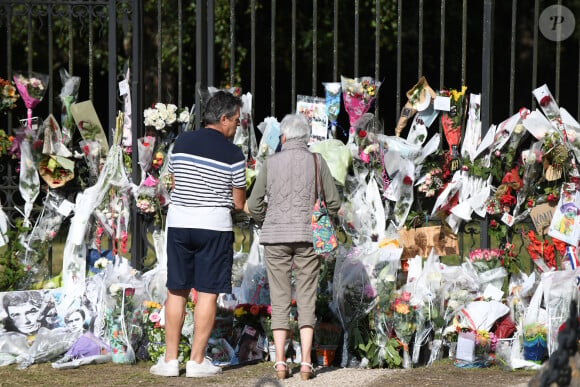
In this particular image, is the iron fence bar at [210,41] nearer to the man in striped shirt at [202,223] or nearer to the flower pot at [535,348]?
the man in striped shirt at [202,223]

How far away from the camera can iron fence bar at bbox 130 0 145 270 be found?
21.9ft

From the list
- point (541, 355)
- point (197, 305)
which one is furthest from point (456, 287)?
point (197, 305)

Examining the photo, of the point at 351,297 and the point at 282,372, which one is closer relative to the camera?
the point at 282,372

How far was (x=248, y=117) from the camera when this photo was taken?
667cm

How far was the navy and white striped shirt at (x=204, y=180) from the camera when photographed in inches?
216

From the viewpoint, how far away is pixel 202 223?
547cm

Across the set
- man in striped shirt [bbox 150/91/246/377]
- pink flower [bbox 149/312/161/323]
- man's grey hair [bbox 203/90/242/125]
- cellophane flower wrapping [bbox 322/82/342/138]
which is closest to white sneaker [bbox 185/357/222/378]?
man in striped shirt [bbox 150/91/246/377]

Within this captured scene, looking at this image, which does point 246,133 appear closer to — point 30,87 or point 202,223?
point 202,223

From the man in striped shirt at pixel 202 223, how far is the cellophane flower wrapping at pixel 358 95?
3.95ft

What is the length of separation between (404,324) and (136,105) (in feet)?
8.29

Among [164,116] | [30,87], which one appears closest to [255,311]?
[164,116]

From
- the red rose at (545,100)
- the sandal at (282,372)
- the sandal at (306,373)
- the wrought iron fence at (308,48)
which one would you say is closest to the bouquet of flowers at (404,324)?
the sandal at (306,373)

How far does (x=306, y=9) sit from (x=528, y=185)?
403 inches

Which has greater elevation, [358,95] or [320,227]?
[358,95]
